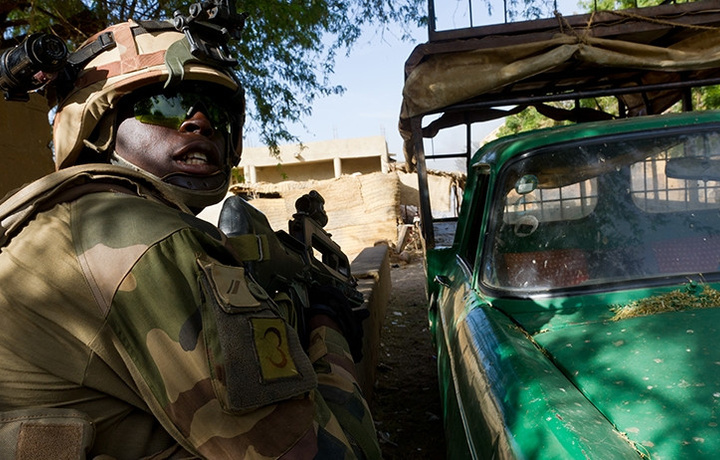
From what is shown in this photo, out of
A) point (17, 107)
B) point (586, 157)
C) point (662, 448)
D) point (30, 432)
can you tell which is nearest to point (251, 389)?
point (30, 432)

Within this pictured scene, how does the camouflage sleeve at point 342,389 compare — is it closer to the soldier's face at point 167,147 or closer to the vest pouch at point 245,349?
the vest pouch at point 245,349

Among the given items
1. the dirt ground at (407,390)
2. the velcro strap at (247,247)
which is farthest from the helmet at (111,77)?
the dirt ground at (407,390)

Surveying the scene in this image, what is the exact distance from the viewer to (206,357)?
0.98m

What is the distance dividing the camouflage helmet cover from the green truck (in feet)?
4.12

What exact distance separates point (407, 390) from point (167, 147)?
3400 millimetres

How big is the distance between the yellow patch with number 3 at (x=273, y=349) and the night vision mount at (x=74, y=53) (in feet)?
3.04

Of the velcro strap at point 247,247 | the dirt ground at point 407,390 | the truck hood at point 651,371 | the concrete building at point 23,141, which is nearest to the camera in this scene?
the truck hood at point 651,371

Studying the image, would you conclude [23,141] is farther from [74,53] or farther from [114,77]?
[114,77]

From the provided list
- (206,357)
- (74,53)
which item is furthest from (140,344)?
(74,53)

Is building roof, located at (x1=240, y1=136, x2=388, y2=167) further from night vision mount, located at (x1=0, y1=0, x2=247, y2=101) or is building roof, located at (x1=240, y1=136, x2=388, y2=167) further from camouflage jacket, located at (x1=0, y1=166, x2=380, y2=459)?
camouflage jacket, located at (x1=0, y1=166, x2=380, y2=459)

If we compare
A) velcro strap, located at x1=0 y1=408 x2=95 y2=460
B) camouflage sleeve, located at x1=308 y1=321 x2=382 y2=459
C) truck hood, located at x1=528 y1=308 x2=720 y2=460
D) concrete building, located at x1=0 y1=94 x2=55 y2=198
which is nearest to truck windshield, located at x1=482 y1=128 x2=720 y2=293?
truck hood, located at x1=528 y1=308 x2=720 y2=460

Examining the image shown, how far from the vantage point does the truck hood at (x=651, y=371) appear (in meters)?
1.06

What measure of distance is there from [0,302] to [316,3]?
536 cm

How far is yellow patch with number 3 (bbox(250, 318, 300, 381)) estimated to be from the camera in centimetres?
102
